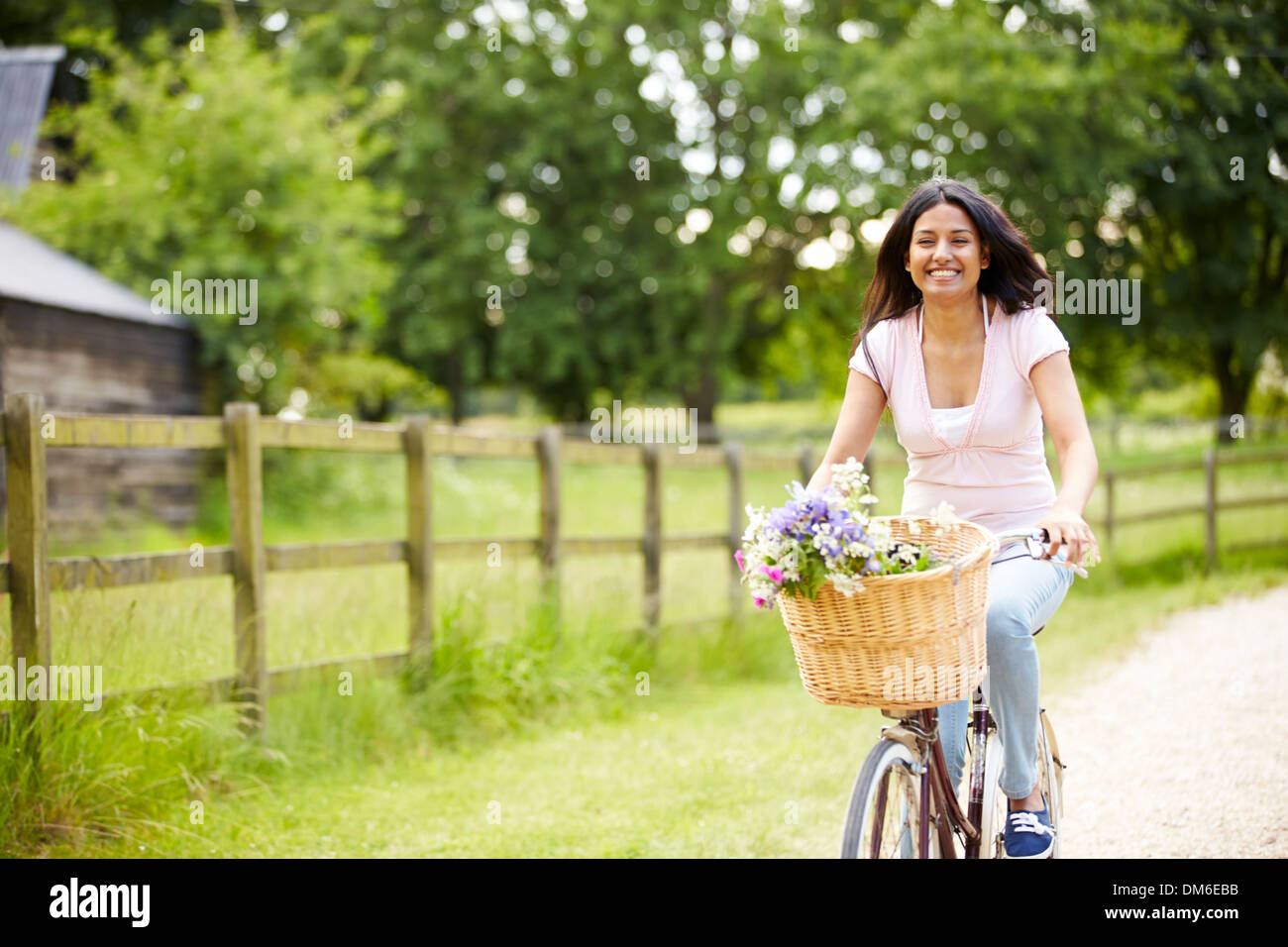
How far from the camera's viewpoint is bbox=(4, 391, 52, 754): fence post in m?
4.46

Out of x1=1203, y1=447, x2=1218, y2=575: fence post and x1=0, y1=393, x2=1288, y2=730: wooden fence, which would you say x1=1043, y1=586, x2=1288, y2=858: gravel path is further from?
x1=1203, y1=447, x2=1218, y2=575: fence post

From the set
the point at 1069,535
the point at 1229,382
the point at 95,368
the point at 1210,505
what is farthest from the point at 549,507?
the point at 1229,382

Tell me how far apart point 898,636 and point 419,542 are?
4137 mm

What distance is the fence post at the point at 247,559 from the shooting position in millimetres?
5359

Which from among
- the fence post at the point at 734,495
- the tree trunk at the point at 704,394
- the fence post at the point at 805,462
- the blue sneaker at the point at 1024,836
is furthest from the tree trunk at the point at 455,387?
the blue sneaker at the point at 1024,836

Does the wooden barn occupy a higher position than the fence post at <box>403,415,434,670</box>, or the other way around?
the wooden barn

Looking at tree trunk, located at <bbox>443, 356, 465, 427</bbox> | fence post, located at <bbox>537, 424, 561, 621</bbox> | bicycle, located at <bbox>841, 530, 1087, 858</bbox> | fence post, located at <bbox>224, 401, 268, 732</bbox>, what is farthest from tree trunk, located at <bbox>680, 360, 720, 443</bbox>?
bicycle, located at <bbox>841, 530, 1087, 858</bbox>

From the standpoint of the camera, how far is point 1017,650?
3041 millimetres

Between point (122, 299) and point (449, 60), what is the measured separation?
1534 centimetres

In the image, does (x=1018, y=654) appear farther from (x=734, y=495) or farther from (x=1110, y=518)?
(x=1110, y=518)

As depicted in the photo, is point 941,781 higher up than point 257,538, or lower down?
lower down

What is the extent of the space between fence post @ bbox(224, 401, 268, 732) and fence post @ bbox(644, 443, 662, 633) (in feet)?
10.3

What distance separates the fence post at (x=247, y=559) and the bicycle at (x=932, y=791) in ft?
10.7

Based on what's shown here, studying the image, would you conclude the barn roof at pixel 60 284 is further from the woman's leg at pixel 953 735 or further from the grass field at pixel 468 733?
the woman's leg at pixel 953 735
